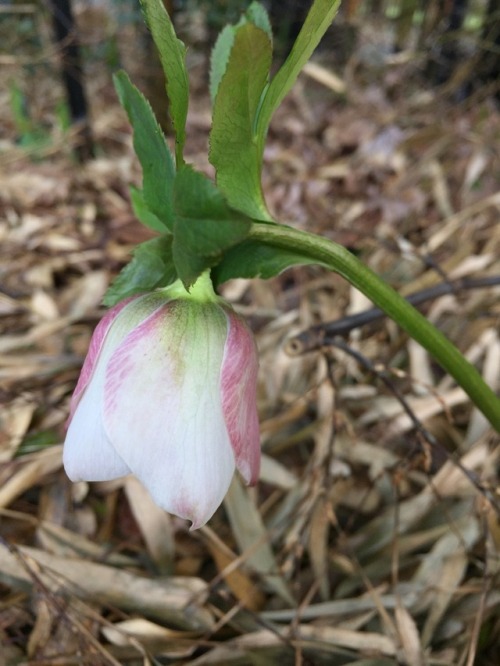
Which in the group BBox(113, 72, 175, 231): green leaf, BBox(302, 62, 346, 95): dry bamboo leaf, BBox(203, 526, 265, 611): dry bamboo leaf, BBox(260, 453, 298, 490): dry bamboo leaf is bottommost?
BBox(203, 526, 265, 611): dry bamboo leaf

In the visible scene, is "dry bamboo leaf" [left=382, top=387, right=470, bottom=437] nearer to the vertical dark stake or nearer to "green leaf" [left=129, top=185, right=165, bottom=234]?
"green leaf" [left=129, top=185, right=165, bottom=234]

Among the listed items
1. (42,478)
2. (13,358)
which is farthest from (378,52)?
(42,478)

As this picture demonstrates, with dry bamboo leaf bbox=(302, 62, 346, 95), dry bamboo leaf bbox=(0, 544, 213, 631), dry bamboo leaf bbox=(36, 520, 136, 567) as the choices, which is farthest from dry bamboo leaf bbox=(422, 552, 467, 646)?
dry bamboo leaf bbox=(302, 62, 346, 95)

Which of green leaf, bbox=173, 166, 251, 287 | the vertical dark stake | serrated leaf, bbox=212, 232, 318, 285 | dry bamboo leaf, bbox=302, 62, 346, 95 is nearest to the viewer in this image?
green leaf, bbox=173, 166, 251, 287

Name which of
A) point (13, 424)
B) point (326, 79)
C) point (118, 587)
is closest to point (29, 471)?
point (13, 424)

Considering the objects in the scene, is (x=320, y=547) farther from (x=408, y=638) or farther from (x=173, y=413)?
(x=173, y=413)

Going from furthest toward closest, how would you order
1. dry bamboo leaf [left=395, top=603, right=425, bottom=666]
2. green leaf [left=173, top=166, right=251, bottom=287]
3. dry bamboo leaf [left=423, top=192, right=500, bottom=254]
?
dry bamboo leaf [left=423, top=192, right=500, bottom=254]
dry bamboo leaf [left=395, top=603, right=425, bottom=666]
green leaf [left=173, top=166, right=251, bottom=287]

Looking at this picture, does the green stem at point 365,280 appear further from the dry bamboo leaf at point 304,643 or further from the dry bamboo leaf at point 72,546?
the dry bamboo leaf at point 72,546
